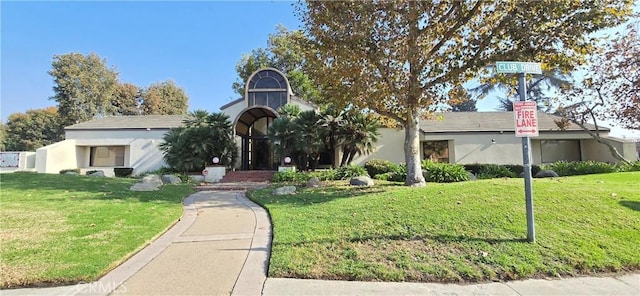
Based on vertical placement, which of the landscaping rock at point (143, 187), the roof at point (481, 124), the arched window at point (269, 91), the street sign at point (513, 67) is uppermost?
the arched window at point (269, 91)

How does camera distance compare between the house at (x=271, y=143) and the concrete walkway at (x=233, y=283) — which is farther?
the house at (x=271, y=143)

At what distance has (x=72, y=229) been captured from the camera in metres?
5.72

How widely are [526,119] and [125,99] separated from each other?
151 ft

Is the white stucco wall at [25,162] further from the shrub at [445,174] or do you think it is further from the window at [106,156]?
the shrub at [445,174]

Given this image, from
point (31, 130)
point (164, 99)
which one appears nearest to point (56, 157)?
point (164, 99)

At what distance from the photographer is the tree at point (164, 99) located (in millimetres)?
41594

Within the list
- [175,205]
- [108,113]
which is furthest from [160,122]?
[108,113]

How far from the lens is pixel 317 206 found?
752 centimetres

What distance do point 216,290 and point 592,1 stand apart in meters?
11.1

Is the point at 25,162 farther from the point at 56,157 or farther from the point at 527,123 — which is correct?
the point at 527,123

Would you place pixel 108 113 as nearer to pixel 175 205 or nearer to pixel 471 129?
pixel 175 205

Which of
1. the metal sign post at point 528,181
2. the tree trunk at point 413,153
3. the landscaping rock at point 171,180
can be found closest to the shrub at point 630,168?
the tree trunk at point 413,153

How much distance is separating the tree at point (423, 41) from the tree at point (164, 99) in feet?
125

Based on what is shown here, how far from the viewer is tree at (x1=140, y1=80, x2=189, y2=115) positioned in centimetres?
4159
